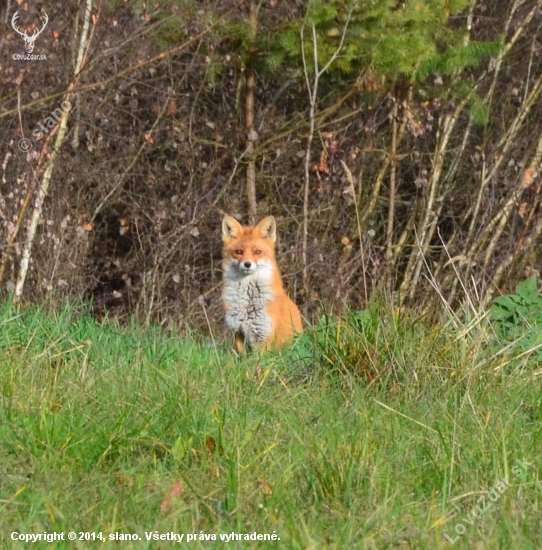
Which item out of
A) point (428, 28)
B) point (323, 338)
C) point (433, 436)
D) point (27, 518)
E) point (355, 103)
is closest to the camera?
point (27, 518)

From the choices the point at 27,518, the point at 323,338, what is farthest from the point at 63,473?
the point at 323,338

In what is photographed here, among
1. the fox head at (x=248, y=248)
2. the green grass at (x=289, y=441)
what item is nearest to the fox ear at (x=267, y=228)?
the fox head at (x=248, y=248)

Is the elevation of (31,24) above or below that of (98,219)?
above

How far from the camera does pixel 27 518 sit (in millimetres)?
3436

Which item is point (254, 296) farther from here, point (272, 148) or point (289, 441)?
point (289, 441)

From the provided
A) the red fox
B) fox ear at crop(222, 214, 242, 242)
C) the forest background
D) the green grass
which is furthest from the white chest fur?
the green grass

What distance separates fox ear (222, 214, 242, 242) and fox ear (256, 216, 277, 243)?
195 mm

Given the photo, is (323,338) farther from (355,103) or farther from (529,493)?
(355,103)

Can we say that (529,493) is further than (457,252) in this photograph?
No

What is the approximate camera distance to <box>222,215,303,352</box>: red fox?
7973mm

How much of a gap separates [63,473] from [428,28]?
683 centimetres

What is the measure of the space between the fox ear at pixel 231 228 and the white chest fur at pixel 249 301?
17.9 inches

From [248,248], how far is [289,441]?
425 cm

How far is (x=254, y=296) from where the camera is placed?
815 cm
